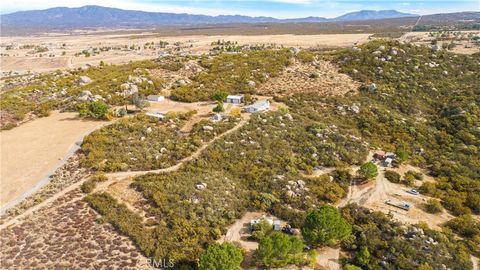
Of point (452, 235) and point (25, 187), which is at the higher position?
point (25, 187)

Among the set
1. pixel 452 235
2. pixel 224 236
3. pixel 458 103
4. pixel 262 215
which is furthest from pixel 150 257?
pixel 458 103

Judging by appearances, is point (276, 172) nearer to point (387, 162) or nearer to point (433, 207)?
point (387, 162)

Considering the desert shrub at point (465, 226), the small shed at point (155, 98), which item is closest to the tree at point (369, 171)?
the desert shrub at point (465, 226)

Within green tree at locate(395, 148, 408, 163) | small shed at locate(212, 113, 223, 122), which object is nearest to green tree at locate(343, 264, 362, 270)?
green tree at locate(395, 148, 408, 163)

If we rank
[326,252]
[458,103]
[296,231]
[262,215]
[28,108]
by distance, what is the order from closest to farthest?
[326,252]
[296,231]
[262,215]
[28,108]
[458,103]

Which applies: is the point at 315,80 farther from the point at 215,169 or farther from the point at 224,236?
the point at 224,236

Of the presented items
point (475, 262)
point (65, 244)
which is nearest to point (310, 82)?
point (475, 262)

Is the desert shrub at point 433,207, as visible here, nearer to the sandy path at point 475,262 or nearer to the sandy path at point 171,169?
the sandy path at point 475,262
